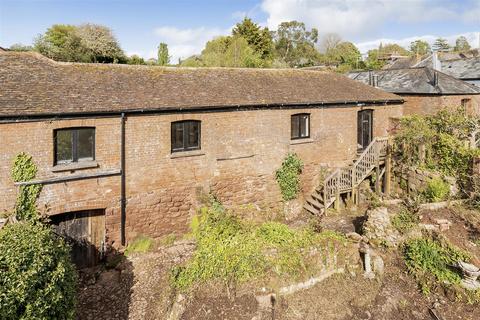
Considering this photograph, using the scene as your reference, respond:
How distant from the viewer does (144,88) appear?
1348 cm

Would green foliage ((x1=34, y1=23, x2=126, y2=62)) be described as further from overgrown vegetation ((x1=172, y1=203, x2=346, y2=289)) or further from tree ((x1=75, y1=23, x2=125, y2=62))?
overgrown vegetation ((x1=172, y1=203, x2=346, y2=289))

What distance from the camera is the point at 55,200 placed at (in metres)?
11.1

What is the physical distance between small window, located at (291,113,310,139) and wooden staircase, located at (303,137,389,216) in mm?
2337

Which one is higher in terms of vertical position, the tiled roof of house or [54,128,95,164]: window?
the tiled roof of house

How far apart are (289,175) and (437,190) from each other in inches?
247

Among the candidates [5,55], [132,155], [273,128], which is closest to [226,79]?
[273,128]

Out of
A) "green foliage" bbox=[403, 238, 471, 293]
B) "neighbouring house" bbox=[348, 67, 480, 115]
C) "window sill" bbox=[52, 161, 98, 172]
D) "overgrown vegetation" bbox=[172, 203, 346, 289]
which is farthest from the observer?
"neighbouring house" bbox=[348, 67, 480, 115]

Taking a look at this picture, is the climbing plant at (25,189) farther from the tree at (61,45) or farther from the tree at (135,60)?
the tree at (135,60)

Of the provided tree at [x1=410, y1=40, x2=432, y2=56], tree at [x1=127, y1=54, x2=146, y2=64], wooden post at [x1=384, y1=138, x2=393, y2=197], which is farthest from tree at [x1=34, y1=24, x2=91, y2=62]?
tree at [x1=410, y1=40, x2=432, y2=56]

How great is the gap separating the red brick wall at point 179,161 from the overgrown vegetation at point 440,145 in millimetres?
2621

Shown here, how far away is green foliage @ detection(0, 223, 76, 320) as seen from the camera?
623 centimetres

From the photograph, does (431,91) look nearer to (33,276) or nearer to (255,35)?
(33,276)

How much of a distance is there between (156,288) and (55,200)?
173 inches

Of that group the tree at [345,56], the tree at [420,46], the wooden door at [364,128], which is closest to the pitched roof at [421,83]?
the wooden door at [364,128]
